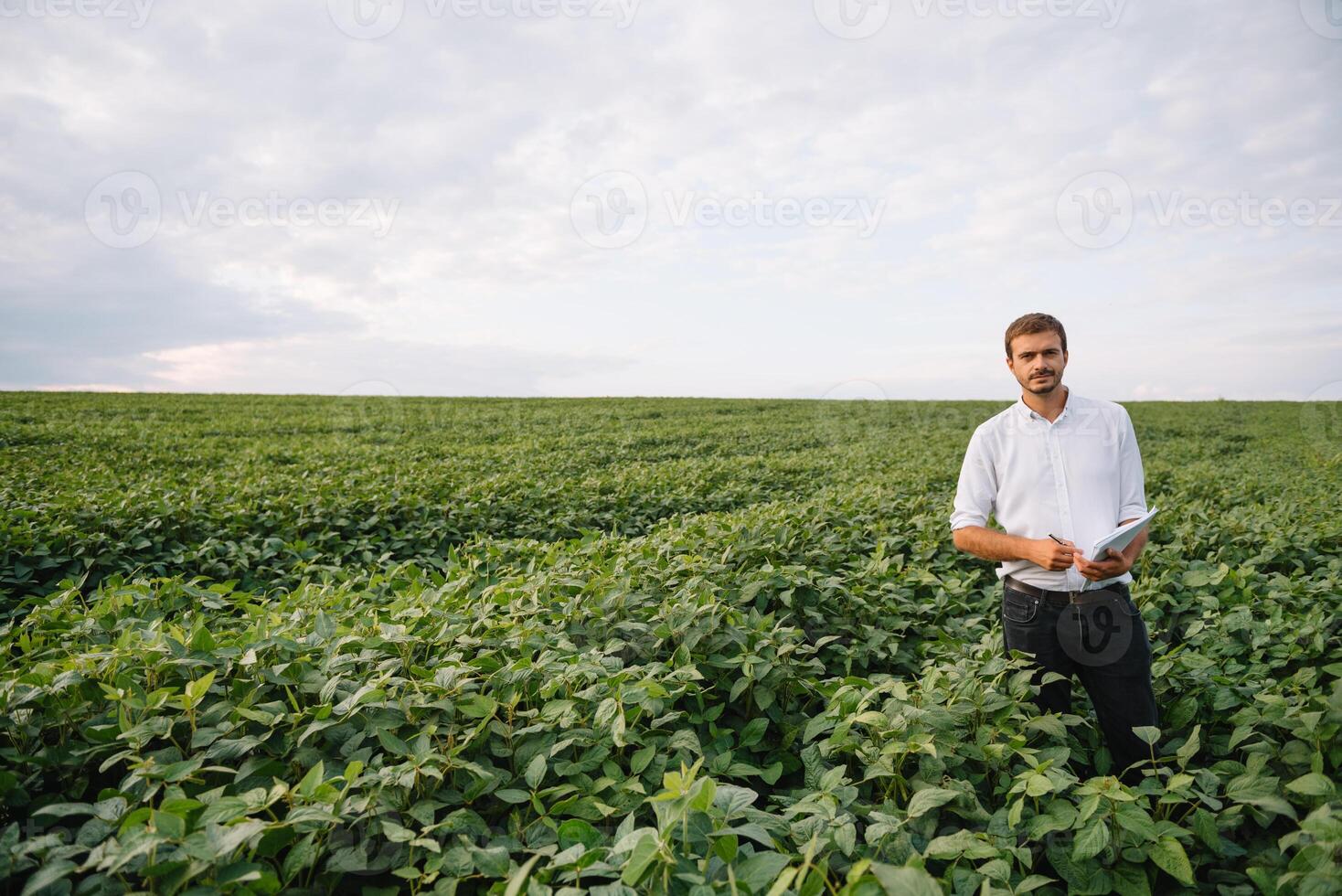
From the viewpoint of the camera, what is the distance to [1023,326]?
133 inches

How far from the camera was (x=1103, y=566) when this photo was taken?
3.06m

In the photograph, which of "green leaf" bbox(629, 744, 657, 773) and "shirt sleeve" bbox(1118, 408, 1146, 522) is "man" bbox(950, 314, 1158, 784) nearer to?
"shirt sleeve" bbox(1118, 408, 1146, 522)

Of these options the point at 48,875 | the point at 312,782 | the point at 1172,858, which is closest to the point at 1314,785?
the point at 1172,858

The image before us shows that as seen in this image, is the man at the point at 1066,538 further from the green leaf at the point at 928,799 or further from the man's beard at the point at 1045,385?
the green leaf at the point at 928,799

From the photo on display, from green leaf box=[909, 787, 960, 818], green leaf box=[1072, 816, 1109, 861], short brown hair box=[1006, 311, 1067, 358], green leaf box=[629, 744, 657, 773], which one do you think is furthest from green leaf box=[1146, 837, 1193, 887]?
short brown hair box=[1006, 311, 1067, 358]

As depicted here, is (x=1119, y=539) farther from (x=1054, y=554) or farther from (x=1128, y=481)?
(x=1128, y=481)

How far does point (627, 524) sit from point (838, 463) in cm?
616

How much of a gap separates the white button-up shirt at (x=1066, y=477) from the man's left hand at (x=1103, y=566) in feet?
0.32

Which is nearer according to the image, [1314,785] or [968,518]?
[1314,785]

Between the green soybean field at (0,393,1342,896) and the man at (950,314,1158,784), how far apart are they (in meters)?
0.23

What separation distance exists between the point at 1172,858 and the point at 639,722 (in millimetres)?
1778

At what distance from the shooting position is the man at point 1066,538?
322cm

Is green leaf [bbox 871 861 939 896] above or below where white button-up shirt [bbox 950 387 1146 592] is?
below

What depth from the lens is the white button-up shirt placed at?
3285 mm
